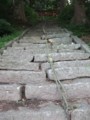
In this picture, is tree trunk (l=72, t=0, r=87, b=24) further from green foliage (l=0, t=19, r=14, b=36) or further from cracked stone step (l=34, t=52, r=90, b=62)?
cracked stone step (l=34, t=52, r=90, b=62)

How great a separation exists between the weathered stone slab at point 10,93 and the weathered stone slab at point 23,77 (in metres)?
0.48

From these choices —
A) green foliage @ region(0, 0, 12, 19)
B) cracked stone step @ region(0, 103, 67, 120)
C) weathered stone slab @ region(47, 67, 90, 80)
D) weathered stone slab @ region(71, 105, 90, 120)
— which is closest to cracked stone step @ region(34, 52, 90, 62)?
weathered stone slab @ region(47, 67, 90, 80)

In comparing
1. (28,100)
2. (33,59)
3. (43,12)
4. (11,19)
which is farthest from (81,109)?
(43,12)

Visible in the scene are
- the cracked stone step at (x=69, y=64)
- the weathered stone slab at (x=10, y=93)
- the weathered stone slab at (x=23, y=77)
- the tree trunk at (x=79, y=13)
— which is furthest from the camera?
the tree trunk at (x=79, y=13)

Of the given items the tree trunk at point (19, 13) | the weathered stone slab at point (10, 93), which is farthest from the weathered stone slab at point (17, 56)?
the tree trunk at point (19, 13)

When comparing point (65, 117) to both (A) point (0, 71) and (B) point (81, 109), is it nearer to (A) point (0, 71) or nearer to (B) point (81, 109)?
(B) point (81, 109)

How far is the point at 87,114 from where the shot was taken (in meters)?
3.80

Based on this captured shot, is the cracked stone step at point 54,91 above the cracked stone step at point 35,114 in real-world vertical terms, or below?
above

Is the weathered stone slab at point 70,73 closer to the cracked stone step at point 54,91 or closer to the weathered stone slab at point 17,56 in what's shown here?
the cracked stone step at point 54,91

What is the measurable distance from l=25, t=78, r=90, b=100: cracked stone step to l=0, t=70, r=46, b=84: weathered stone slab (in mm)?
459

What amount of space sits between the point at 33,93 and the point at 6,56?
2.74 metres

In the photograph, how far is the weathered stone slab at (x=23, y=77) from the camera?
16.8ft

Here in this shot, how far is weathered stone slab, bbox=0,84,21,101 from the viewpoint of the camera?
4.48 metres

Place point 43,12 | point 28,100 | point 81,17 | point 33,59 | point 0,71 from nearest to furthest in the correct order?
point 28,100
point 0,71
point 33,59
point 81,17
point 43,12
